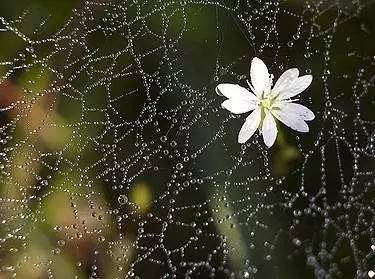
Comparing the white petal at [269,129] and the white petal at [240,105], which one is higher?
the white petal at [240,105]

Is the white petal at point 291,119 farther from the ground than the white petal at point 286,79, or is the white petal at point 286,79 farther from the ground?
the white petal at point 286,79

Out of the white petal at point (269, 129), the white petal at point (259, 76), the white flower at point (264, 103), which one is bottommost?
the white petal at point (269, 129)

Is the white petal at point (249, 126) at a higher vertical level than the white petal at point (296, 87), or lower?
lower

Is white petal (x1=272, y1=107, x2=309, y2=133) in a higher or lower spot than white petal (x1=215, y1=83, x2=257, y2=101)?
lower

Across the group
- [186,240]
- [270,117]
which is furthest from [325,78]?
[186,240]

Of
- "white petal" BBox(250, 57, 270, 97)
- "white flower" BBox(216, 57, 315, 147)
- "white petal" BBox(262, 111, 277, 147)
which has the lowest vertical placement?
"white petal" BBox(262, 111, 277, 147)
